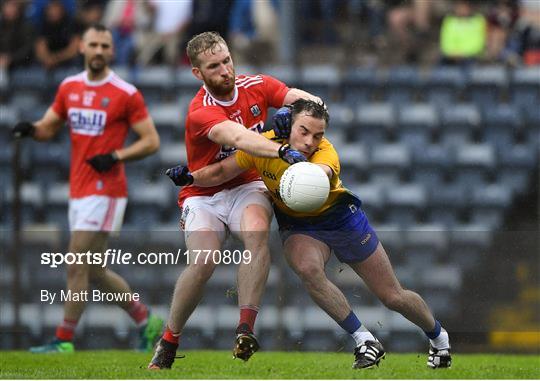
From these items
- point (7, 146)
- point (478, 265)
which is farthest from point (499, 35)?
point (7, 146)

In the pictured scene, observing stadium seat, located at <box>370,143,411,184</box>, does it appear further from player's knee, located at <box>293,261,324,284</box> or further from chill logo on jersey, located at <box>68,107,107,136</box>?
player's knee, located at <box>293,261,324,284</box>

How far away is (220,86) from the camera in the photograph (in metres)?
9.03

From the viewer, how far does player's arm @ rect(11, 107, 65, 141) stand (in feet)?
38.4

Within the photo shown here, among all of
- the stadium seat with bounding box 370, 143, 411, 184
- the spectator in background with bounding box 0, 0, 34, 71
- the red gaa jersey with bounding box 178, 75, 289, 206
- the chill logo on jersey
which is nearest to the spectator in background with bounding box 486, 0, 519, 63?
the stadium seat with bounding box 370, 143, 411, 184

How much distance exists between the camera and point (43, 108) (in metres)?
15.5

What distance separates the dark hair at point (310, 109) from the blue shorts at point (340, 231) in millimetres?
601

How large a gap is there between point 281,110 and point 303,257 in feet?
3.14

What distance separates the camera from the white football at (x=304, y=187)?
838 centimetres

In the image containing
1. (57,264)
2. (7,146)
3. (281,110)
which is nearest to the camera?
(281,110)

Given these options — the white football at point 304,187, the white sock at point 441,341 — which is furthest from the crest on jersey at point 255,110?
the white sock at point 441,341

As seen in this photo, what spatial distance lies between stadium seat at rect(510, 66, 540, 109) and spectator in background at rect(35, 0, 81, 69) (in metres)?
4.98

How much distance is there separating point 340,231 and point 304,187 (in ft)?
2.40

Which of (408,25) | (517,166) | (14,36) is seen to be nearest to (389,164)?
(517,166)

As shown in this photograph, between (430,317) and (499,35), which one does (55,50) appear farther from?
(430,317)
